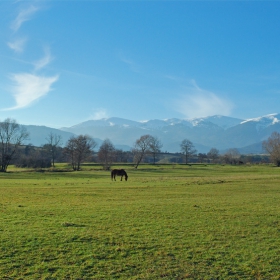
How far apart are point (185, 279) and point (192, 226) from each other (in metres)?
5.05

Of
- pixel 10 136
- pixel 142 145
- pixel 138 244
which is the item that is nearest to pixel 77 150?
pixel 10 136

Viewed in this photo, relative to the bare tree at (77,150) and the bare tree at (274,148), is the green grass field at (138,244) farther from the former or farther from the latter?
the bare tree at (274,148)

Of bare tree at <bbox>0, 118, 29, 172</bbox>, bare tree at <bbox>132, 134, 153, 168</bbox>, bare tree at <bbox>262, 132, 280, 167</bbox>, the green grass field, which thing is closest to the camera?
the green grass field

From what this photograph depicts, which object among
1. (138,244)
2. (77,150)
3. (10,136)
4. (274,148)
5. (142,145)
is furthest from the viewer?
(274,148)

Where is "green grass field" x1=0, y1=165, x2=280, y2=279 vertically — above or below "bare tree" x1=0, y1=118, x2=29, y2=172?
below

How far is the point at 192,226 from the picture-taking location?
1245 centimetres

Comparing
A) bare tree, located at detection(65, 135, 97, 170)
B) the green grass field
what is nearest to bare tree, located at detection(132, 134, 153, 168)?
bare tree, located at detection(65, 135, 97, 170)

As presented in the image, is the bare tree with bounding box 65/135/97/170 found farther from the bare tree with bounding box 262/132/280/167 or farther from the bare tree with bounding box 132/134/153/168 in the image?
the bare tree with bounding box 262/132/280/167

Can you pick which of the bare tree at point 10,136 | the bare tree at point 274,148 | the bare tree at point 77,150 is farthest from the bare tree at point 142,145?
the bare tree at point 274,148

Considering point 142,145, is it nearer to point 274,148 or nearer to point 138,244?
point 274,148

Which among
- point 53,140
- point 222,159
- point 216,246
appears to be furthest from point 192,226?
point 222,159

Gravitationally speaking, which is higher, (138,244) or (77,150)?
(77,150)

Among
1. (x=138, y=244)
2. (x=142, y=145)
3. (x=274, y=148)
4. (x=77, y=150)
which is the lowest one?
(x=138, y=244)

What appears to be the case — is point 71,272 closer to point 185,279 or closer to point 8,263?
point 8,263
